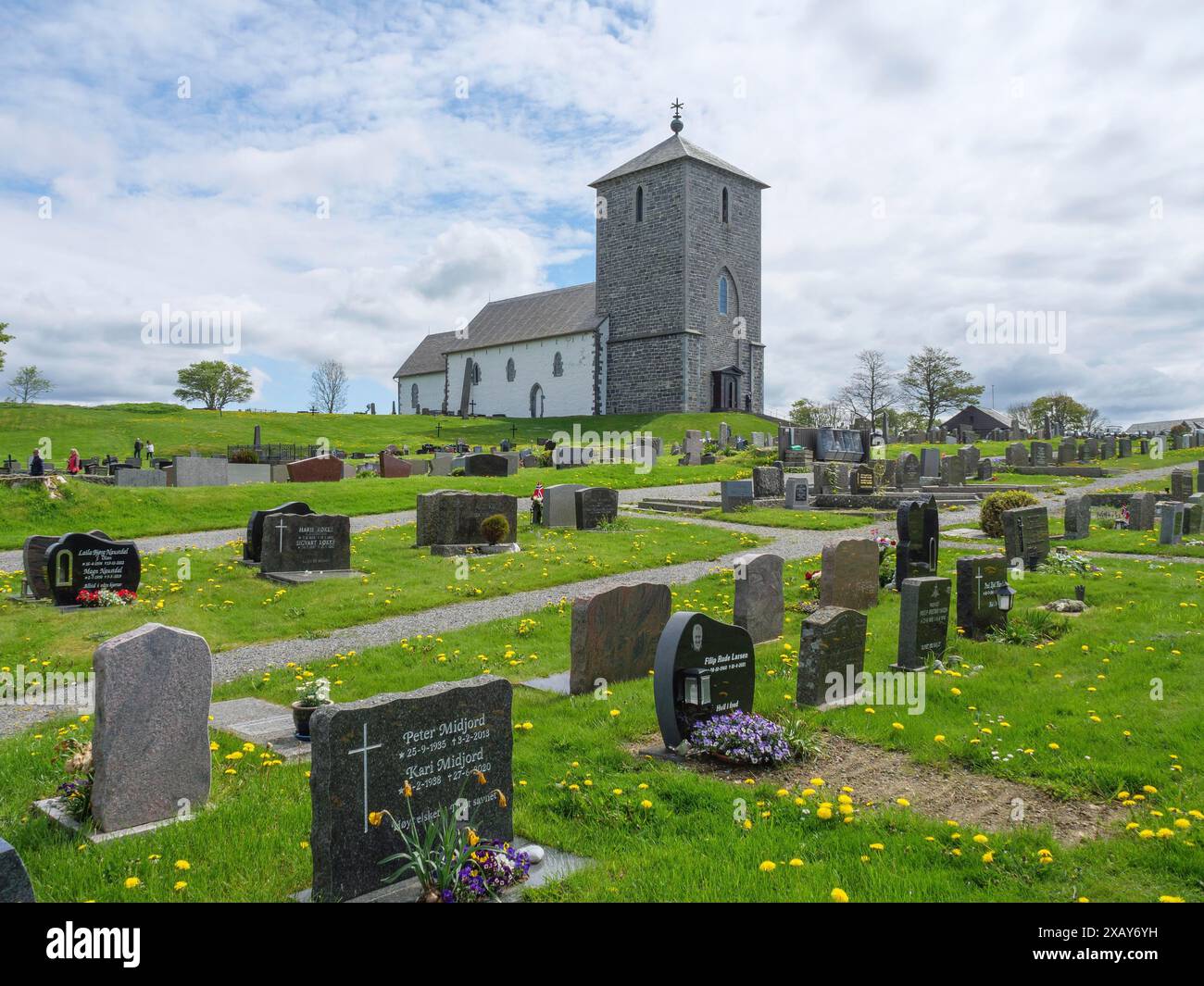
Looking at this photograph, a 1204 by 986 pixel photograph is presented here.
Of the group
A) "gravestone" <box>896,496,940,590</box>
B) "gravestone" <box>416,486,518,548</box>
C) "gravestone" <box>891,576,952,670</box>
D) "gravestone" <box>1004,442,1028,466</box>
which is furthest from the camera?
"gravestone" <box>1004,442,1028,466</box>

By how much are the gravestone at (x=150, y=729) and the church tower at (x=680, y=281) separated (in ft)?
168

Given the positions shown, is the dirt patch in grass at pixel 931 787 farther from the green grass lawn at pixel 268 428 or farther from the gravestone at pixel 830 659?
the green grass lawn at pixel 268 428

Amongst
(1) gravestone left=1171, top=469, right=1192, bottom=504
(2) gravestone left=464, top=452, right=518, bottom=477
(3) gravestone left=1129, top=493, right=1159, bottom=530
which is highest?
(2) gravestone left=464, top=452, right=518, bottom=477

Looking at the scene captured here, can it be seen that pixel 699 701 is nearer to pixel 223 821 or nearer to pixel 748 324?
pixel 223 821

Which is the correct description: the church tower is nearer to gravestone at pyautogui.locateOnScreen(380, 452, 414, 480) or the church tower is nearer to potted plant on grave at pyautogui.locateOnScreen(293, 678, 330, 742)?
gravestone at pyautogui.locateOnScreen(380, 452, 414, 480)

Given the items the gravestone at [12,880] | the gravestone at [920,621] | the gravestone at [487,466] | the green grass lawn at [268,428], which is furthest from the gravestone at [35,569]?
the green grass lawn at [268,428]

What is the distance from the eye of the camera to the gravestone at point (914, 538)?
485 inches

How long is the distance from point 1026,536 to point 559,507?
967 centimetres

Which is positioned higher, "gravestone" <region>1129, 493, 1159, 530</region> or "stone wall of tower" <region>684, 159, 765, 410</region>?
"stone wall of tower" <region>684, 159, 765, 410</region>

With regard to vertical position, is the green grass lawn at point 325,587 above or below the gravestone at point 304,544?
below

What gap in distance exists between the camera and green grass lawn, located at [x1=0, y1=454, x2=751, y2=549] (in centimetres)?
1872

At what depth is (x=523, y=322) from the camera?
6906 centimetres

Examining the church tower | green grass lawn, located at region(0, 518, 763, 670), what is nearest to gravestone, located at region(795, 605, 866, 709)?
green grass lawn, located at region(0, 518, 763, 670)

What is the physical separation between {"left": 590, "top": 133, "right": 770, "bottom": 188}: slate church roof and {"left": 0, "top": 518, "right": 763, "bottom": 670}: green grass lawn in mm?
43049
